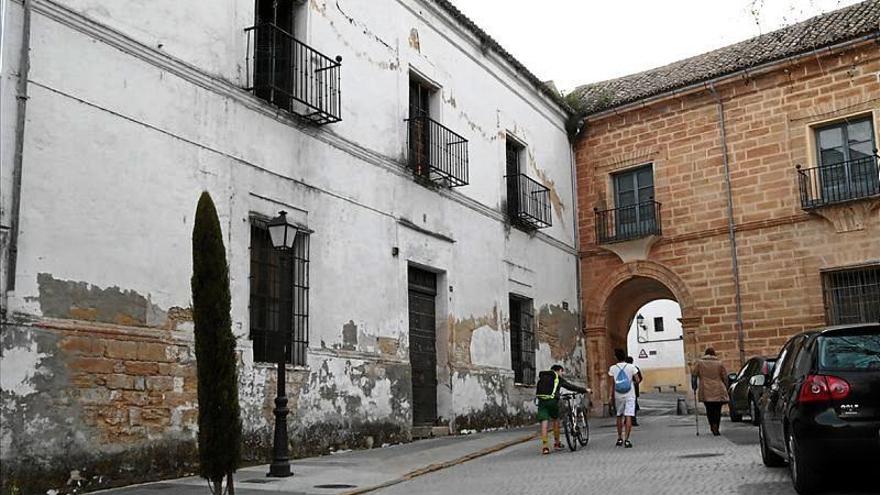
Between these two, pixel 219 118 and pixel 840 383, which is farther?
pixel 219 118

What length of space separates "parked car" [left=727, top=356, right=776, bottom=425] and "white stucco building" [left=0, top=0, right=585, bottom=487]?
4.03 m

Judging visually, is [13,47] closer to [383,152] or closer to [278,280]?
[278,280]

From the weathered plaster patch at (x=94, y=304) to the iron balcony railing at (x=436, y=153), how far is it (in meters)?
6.14

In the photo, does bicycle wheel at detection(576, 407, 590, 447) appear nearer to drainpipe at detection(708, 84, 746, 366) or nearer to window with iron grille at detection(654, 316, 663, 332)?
drainpipe at detection(708, 84, 746, 366)

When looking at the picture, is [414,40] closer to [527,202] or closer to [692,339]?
[527,202]

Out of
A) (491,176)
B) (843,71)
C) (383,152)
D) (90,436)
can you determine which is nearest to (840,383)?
(90,436)

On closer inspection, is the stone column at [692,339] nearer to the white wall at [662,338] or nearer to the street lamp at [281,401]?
the street lamp at [281,401]

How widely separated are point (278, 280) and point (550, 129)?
1055 cm

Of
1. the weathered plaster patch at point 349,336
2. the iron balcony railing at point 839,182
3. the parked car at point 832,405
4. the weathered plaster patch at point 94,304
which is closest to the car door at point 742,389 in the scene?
the iron balcony railing at point 839,182

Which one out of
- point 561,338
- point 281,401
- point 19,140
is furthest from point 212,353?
point 561,338

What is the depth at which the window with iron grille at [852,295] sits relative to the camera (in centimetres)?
1670

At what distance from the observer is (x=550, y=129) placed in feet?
66.1

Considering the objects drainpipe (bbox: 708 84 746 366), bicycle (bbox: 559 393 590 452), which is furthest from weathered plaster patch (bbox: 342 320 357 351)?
drainpipe (bbox: 708 84 746 366)

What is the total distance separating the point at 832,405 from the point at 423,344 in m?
8.73
